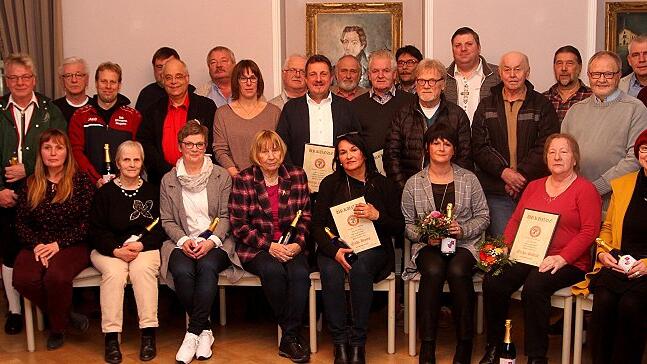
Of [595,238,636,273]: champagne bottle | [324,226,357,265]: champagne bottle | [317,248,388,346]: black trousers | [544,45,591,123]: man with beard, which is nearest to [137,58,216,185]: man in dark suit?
[324,226,357,265]: champagne bottle

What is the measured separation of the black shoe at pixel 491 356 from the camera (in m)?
4.34

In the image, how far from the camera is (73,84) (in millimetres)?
5359

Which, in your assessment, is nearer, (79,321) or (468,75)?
(79,321)

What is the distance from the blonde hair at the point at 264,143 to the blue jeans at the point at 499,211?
1433mm

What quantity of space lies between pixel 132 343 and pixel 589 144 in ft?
10.3

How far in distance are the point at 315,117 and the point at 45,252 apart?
194 cm

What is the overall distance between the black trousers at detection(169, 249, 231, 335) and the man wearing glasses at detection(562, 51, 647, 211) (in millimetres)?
2385

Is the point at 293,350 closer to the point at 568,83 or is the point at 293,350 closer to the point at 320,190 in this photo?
the point at 320,190

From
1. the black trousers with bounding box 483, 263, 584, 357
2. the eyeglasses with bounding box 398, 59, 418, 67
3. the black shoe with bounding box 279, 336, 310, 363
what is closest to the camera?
the black trousers with bounding box 483, 263, 584, 357

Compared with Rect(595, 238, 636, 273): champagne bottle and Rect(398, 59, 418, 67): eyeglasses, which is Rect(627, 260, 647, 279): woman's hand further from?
Rect(398, 59, 418, 67): eyeglasses

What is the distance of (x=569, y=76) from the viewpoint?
16.8 ft

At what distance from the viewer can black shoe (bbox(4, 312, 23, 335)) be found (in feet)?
16.8

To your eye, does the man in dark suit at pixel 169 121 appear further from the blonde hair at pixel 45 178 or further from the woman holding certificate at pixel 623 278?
the woman holding certificate at pixel 623 278

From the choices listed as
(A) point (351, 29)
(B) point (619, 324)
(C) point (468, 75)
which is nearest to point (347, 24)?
(A) point (351, 29)
